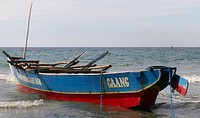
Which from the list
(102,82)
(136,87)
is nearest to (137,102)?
(136,87)

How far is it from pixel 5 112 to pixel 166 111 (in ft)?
13.4

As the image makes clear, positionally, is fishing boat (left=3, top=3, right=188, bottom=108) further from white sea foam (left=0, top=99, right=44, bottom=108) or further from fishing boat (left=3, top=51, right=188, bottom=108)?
white sea foam (left=0, top=99, right=44, bottom=108)

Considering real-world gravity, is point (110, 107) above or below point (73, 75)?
below

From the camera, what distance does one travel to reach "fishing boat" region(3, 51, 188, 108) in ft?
29.1

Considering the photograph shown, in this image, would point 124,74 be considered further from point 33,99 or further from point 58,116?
point 33,99

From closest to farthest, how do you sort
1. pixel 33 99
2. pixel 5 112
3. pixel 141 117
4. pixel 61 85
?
pixel 141 117, pixel 5 112, pixel 61 85, pixel 33 99

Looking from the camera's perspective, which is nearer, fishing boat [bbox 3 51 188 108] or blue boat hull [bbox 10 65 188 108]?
fishing boat [bbox 3 51 188 108]

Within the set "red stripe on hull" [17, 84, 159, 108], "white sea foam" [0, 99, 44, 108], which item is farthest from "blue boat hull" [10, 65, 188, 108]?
"white sea foam" [0, 99, 44, 108]

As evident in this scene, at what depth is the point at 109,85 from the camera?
9.66m

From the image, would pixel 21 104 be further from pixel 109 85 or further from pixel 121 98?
pixel 121 98

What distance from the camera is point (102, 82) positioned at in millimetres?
9742

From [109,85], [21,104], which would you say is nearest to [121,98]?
[109,85]

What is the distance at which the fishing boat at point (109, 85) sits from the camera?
8858 millimetres

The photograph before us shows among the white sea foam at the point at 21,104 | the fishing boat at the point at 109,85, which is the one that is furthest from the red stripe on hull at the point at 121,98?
the white sea foam at the point at 21,104
